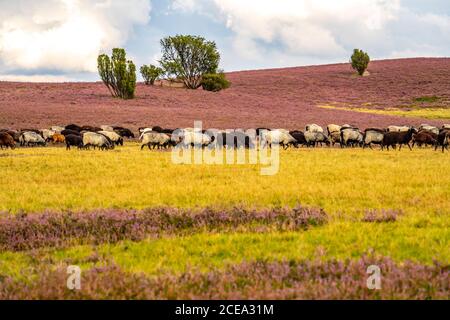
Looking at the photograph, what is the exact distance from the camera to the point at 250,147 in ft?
95.9

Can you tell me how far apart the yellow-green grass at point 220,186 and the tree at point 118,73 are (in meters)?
44.0

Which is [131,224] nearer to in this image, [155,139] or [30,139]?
[155,139]

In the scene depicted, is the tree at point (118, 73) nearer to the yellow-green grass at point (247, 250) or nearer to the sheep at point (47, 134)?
the sheep at point (47, 134)

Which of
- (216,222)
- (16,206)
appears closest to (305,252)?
(216,222)

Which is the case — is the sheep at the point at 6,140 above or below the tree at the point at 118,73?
below

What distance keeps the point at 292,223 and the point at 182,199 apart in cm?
374

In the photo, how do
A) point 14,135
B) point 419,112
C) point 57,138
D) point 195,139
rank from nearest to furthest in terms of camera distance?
point 195,139
point 14,135
point 57,138
point 419,112

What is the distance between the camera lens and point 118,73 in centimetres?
6444

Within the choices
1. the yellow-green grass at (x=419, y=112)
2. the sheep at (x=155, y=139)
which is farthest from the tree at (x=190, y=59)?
the sheep at (x=155, y=139)

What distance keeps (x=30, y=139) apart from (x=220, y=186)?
22.2 metres

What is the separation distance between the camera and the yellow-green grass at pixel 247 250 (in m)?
6.88

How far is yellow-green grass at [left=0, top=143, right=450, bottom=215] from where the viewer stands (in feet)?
37.2

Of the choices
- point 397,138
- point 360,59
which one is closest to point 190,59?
point 360,59
